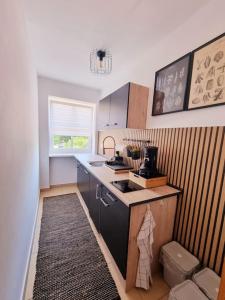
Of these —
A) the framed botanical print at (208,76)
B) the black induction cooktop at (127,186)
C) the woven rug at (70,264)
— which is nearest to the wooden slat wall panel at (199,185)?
the framed botanical print at (208,76)

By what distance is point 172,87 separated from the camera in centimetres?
150

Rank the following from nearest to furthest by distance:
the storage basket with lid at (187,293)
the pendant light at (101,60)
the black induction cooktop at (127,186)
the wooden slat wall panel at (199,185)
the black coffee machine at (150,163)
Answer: the storage basket with lid at (187,293), the wooden slat wall panel at (199,185), the black induction cooktop at (127,186), the black coffee machine at (150,163), the pendant light at (101,60)

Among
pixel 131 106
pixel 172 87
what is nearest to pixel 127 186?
pixel 131 106

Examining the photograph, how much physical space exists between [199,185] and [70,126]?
9.70 feet

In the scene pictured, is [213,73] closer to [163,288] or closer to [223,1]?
[223,1]

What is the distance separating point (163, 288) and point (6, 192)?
5.16ft

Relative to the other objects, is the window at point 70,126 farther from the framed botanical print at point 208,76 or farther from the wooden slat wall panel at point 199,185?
the framed botanical print at point 208,76

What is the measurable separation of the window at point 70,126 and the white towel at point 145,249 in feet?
9.03

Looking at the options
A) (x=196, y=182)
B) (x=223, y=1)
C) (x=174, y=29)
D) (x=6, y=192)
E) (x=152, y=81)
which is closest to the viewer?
(x=6, y=192)

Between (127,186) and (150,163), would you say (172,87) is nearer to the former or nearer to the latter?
(150,163)

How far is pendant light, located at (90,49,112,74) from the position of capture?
1916mm

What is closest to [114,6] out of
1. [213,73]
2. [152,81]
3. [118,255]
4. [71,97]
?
[152,81]

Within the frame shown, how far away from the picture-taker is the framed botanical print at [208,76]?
108 cm

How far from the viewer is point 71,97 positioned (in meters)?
3.14
